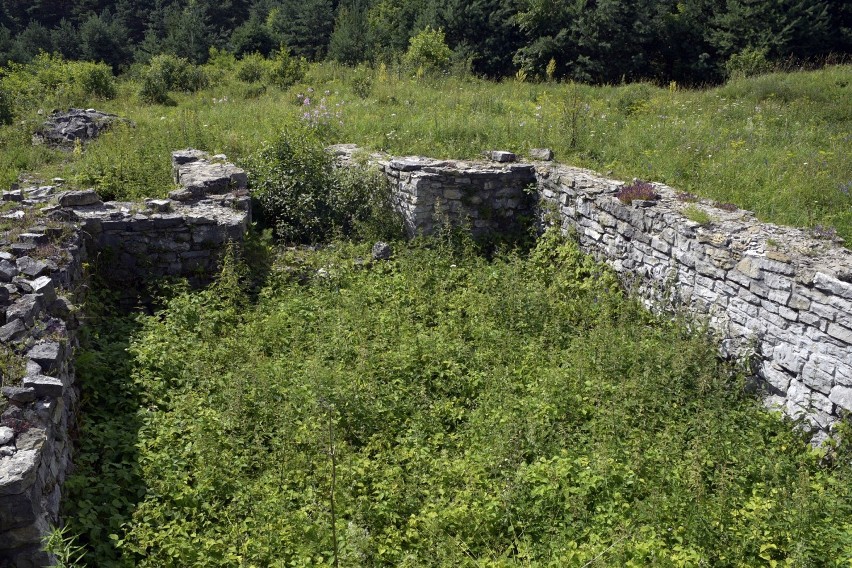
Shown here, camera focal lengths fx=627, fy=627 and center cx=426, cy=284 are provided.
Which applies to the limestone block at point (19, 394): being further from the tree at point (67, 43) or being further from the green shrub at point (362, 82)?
the tree at point (67, 43)

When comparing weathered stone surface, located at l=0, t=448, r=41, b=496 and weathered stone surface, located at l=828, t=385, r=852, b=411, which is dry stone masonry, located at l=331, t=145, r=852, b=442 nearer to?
weathered stone surface, located at l=828, t=385, r=852, b=411

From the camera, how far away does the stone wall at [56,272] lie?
375 centimetres

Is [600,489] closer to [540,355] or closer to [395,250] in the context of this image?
[540,355]

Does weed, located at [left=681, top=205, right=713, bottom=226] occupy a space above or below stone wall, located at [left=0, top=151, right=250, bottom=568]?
above

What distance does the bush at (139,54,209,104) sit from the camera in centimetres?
1523

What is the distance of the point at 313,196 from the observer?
30.9ft

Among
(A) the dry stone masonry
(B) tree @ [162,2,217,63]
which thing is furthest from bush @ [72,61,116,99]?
(A) the dry stone masonry

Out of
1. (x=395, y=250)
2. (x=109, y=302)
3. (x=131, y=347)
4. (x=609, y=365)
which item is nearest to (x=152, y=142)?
(x=109, y=302)

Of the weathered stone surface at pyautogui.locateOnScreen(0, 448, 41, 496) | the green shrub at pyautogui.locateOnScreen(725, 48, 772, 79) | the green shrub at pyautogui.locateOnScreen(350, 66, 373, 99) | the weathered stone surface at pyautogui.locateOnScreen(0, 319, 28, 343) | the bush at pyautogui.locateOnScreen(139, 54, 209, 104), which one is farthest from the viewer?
the green shrub at pyautogui.locateOnScreen(725, 48, 772, 79)

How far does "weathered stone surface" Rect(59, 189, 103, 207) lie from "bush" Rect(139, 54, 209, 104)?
7983mm

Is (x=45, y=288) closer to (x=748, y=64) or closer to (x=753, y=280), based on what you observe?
(x=753, y=280)

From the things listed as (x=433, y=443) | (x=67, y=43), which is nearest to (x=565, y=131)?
(x=433, y=443)

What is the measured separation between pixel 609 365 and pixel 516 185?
13.2 ft

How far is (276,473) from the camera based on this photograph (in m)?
4.96
